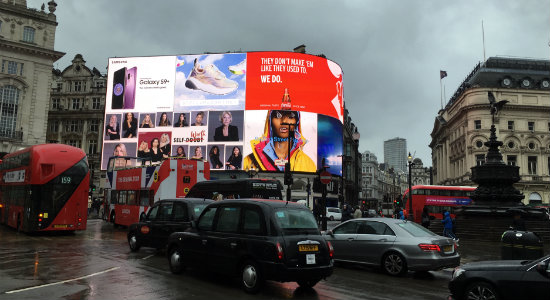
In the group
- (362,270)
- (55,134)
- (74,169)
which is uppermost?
(55,134)

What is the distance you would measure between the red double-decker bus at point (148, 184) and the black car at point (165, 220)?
7.49 m

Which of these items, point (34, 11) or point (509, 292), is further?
point (34, 11)

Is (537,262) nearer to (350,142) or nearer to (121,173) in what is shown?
(121,173)

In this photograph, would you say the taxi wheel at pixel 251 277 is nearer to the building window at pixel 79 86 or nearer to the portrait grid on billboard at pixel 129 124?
the portrait grid on billboard at pixel 129 124

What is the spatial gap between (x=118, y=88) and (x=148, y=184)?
3663 cm

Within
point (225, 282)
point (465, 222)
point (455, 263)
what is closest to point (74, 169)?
point (225, 282)

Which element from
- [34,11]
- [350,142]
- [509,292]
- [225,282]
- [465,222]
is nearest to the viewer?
[509,292]

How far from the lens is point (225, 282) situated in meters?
8.59

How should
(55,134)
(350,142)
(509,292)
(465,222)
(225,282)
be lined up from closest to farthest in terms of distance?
1. (509,292)
2. (225,282)
3. (465,222)
4. (55,134)
5. (350,142)

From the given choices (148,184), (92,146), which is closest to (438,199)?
(148,184)

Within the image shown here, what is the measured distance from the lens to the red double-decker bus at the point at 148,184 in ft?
70.1

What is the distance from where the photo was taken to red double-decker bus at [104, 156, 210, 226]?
2138 centimetres

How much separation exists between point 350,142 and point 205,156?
45.5 metres

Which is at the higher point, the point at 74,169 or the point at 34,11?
the point at 34,11
